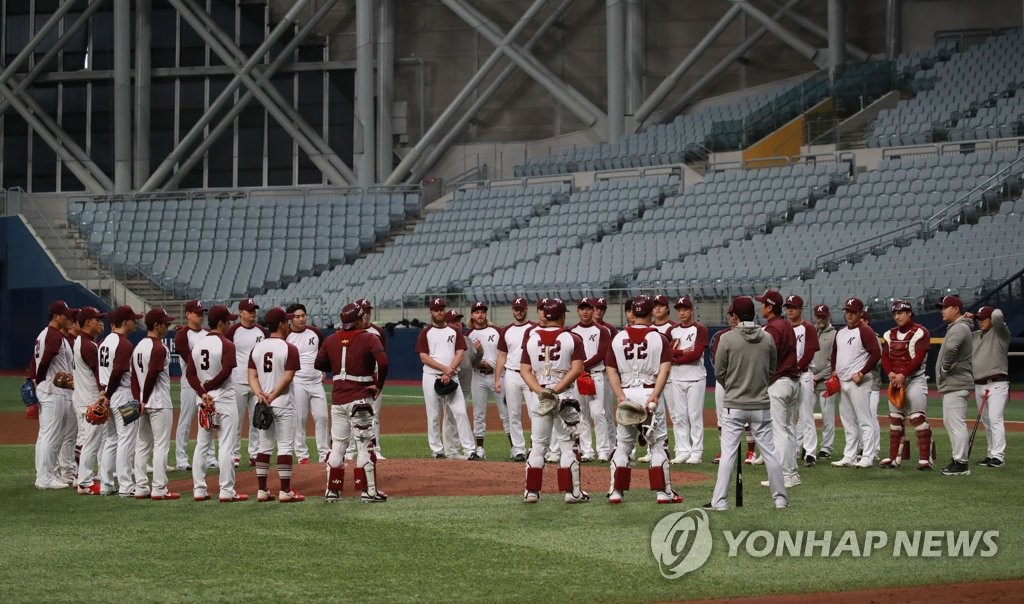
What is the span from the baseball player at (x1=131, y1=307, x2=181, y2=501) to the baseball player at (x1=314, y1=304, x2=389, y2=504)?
5.67ft

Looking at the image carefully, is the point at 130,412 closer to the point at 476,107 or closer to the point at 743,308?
the point at 743,308

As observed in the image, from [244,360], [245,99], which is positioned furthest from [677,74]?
[244,360]

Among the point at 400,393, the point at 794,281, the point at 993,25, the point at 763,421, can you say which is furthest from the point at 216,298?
the point at 763,421

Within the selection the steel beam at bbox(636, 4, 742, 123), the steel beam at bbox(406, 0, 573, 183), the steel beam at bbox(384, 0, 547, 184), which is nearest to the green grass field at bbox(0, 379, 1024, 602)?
the steel beam at bbox(636, 4, 742, 123)

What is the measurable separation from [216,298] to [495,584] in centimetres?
3468

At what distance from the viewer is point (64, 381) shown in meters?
14.9

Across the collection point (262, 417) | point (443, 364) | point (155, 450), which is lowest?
point (155, 450)

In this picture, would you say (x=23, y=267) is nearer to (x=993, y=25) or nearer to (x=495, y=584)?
(x=993, y=25)

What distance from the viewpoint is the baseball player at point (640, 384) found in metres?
12.5

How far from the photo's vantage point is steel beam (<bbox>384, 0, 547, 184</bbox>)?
151 feet

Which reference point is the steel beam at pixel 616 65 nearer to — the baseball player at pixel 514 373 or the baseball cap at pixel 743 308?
the baseball player at pixel 514 373

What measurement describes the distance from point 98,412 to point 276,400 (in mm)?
1969

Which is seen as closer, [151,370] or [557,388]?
[557,388]

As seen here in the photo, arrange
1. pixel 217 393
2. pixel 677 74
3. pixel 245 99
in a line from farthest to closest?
pixel 245 99 → pixel 677 74 → pixel 217 393
